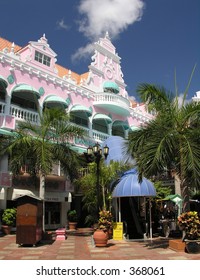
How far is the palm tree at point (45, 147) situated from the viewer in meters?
16.3

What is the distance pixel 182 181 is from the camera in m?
12.6

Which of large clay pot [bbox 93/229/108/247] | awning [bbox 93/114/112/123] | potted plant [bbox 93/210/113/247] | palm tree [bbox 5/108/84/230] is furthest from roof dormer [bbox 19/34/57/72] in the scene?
large clay pot [bbox 93/229/108/247]

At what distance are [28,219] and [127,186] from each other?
553 centimetres

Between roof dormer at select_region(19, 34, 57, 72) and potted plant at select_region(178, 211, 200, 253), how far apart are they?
17.4 metres

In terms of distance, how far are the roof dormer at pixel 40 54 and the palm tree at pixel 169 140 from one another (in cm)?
1336

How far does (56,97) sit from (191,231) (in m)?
15.6

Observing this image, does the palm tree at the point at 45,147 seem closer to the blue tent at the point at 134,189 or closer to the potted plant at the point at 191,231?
the blue tent at the point at 134,189

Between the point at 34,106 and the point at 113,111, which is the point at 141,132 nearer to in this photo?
the point at 34,106

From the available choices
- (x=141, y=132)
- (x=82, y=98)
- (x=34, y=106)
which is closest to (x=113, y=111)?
(x=82, y=98)

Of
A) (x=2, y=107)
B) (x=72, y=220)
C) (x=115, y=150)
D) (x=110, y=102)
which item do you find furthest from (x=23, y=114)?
(x=72, y=220)

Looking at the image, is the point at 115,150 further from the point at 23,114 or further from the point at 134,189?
the point at 23,114

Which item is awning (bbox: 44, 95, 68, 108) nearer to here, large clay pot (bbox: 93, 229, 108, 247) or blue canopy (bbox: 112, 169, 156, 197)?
blue canopy (bbox: 112, 169, 156, 197)

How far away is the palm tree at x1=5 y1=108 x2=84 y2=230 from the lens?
16328 millimetres

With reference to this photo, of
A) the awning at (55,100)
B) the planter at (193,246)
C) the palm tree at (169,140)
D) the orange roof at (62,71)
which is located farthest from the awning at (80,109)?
the planter at (193,246)
